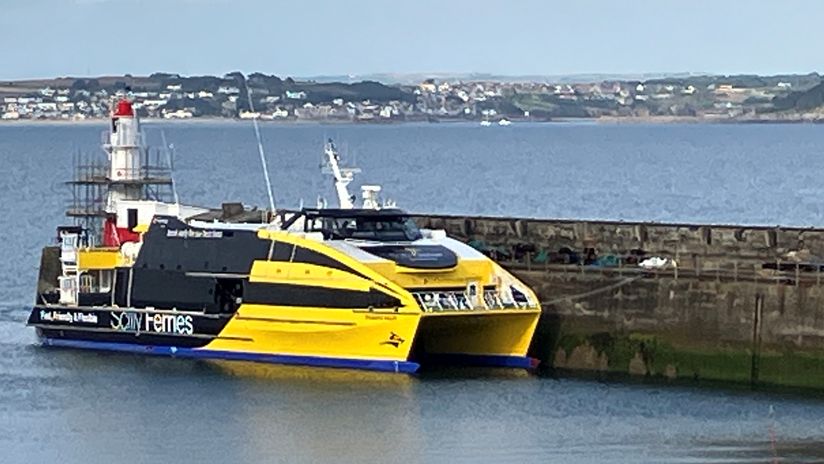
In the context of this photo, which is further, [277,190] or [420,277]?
[277,190]

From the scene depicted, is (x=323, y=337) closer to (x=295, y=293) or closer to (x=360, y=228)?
(x=295, y=293)

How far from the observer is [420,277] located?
4306 centimetres

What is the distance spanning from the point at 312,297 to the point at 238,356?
8.63 ft

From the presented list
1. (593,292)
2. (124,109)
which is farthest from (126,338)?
(593,292)

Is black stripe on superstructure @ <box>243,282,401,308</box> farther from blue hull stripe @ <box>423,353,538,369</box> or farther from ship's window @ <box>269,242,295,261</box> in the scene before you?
blue hull stripe @ <box>423,353,538,369</box>

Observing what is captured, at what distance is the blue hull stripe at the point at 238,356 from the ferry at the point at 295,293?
26 mm

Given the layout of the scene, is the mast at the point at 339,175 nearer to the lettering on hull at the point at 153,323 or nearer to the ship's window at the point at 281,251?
the ship's window at the point at 281,251

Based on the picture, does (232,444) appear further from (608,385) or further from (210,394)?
(608,385)

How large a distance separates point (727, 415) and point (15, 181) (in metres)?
92.8

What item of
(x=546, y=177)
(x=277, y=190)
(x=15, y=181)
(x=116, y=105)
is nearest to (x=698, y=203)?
(x=277, y=190)

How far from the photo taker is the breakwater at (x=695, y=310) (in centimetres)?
4134

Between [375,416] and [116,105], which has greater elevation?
[116,105]

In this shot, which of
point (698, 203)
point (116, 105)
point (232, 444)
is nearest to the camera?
point (232, 444)

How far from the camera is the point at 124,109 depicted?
51.7 m
